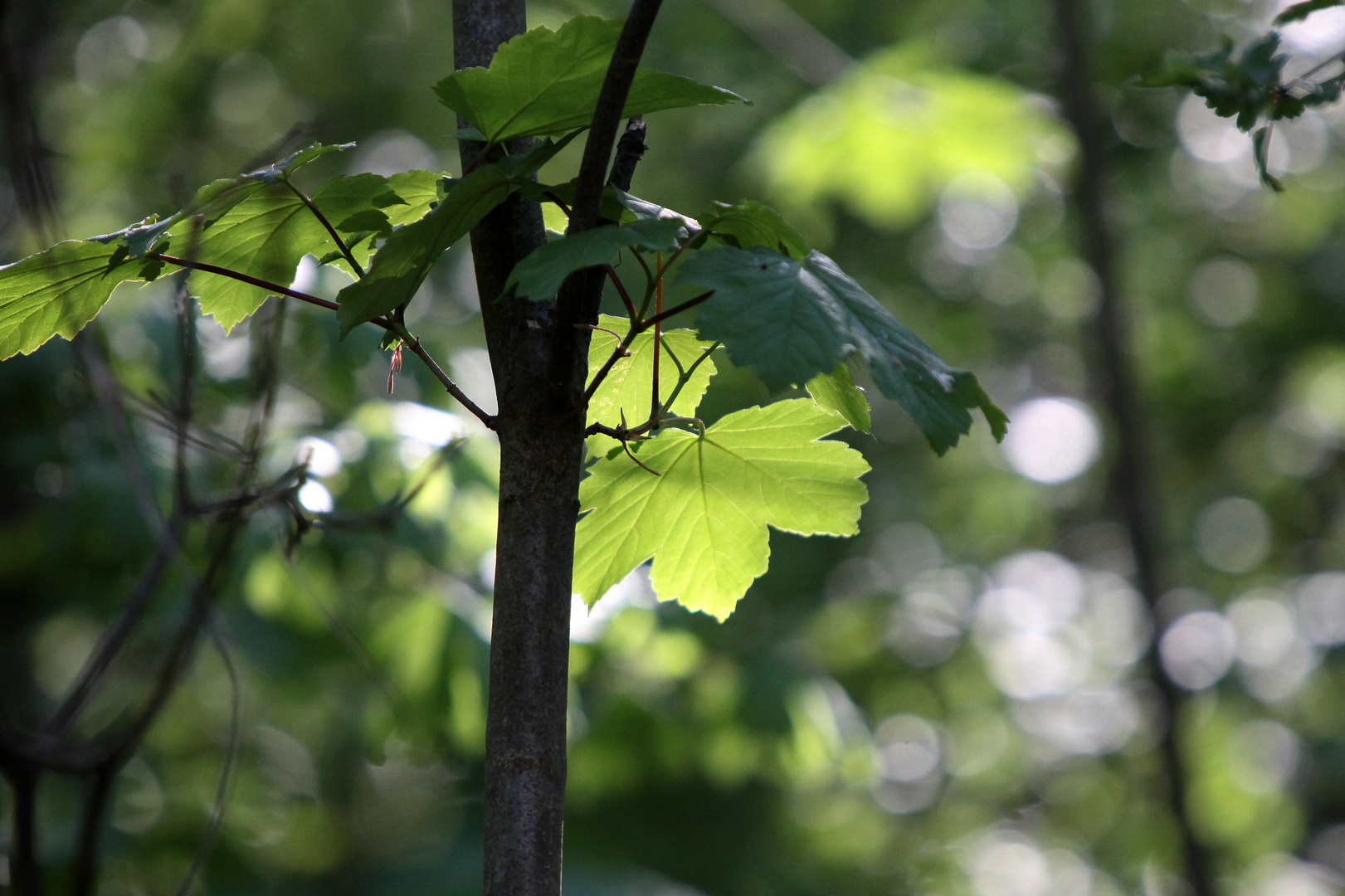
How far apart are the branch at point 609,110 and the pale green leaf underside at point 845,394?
266mm

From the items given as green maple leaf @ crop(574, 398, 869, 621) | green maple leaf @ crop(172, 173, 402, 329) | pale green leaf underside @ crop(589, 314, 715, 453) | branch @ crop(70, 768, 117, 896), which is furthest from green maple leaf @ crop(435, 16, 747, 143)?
branch @ crop(70, 768, 117, 896)

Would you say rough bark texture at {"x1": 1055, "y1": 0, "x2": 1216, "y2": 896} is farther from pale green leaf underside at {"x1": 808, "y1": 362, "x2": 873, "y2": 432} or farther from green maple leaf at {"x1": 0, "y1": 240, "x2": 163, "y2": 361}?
green maple leaf at {"x1": 0, "y1": 240, "x2": 163, "y2": 361}

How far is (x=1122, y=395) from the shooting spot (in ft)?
10.7

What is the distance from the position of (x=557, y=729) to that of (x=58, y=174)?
5.92 metres

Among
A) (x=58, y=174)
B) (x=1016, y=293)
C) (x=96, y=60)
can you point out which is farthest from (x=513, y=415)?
(x=1016, y=293)

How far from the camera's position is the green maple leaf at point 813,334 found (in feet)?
2.32

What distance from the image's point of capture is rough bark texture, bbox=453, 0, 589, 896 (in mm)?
780

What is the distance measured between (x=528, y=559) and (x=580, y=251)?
0.87ft

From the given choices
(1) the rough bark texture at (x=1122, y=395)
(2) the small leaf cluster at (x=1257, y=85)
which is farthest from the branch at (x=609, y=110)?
(1) the rough bark texture at (x=1122, y=395)

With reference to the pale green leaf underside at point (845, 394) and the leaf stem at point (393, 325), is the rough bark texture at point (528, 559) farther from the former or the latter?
the pale green leaf underside at point (845, 394)

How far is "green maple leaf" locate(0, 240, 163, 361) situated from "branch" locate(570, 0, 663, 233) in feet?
1.31

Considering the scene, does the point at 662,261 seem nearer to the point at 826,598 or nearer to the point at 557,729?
the point at 557,729

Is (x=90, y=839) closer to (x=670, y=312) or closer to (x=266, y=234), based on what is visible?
(x=266, y=234)

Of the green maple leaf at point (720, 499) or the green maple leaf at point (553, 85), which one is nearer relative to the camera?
the green maple leaf at point (553, 85)
